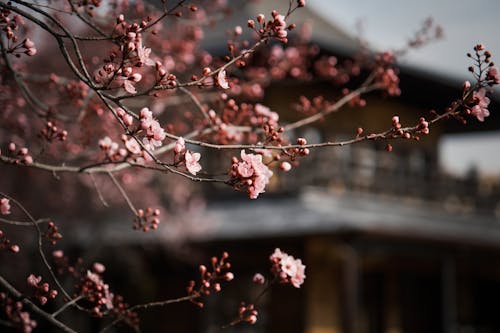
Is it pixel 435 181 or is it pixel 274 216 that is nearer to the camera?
pixel 274 216

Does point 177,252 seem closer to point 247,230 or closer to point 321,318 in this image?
point 247,230

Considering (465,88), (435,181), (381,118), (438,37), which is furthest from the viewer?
(381,118)

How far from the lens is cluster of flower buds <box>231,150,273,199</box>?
9.92 feet

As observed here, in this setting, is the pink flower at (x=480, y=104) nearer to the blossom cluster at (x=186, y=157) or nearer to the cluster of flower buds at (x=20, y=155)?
the blossom cluster at (x=186, y=157)

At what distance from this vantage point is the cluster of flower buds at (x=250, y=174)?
3023mm

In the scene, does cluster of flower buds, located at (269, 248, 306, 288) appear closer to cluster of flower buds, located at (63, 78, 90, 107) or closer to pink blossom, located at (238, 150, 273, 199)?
pink blossom, located at (238, 150, 273, 199)

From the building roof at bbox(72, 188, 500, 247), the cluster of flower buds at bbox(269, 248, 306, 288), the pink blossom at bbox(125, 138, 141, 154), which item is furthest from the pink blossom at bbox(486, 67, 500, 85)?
the building roof at bbox(72, 188, 500, 247)

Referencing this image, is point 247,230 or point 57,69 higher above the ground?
point 57,69

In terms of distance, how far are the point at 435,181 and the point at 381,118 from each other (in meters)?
2.11

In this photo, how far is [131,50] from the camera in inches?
119

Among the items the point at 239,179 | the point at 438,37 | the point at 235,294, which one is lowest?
the point at 239,179

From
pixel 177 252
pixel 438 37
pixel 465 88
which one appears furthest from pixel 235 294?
pixel 465 88

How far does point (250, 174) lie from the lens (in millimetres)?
3035

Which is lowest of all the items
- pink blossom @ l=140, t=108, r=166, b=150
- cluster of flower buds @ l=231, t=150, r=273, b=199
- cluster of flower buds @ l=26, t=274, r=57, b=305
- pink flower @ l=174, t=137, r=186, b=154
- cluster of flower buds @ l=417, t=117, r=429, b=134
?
cluster of flower buds @ l=26, t=274, r=57, b=305
